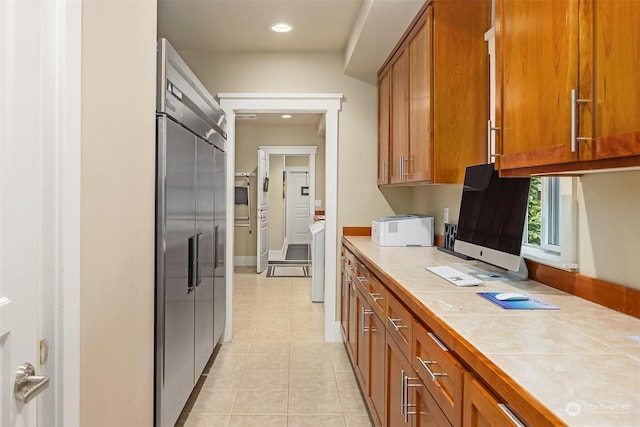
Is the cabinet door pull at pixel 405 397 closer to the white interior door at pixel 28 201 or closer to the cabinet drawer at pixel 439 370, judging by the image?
the cabinet drawer at pixel 439 370

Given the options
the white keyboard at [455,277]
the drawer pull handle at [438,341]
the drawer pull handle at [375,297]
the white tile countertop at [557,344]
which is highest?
the white keyboard at [455,277]

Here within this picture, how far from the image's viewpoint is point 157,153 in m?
1.96

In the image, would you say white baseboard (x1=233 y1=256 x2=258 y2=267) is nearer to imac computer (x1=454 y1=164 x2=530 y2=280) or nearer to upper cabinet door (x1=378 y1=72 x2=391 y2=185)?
upper cabinet door (x1=378 y1=72 x2=391 y2=185)

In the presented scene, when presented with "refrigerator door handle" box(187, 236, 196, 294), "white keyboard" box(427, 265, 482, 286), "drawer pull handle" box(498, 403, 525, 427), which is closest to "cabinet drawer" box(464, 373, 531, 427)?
"drawer pull handle" box(498, 403, 525, 427)

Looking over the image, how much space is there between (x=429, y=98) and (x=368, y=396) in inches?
69.0

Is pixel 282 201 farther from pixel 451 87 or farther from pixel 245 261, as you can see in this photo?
pixel 451 87

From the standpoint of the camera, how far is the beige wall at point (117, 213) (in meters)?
1.26

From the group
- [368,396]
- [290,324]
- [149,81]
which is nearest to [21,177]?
[149,81]

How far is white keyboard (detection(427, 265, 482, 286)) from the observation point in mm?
1706

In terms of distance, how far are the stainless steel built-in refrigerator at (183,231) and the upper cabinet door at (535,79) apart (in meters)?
1.43

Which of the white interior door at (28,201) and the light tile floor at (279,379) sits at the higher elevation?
the white interior door at (28,201)

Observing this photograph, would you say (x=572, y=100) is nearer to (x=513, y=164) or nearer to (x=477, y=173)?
(x=513, y=164)

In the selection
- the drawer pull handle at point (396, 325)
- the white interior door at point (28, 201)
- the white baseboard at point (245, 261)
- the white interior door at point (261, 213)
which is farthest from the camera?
the white baseboard at point (245, 261)

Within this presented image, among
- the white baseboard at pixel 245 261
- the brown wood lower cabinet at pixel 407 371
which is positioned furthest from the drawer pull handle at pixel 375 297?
the white baseboard at pixel 245 261
